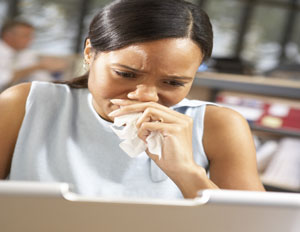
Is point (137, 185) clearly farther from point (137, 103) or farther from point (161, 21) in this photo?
point (161, 21)

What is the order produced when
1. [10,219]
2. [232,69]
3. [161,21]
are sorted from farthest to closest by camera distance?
[232,69], [161,21], [10,219]

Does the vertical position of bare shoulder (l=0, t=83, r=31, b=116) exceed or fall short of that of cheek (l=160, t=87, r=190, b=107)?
it falls short

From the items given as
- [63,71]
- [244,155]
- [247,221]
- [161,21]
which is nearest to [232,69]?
[63,71]

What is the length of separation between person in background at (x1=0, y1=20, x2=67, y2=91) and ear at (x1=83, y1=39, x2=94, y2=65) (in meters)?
2.93

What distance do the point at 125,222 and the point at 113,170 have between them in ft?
2.03

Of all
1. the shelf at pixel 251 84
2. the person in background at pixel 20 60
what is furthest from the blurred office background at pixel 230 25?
the shelf at pixel 251 84

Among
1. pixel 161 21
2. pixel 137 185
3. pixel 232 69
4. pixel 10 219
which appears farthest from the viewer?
pixel 232 69

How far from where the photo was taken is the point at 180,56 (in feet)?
2.86

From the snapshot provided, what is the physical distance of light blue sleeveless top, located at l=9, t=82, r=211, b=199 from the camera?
1008 millimetres

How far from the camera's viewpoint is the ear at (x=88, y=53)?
3.27 feet

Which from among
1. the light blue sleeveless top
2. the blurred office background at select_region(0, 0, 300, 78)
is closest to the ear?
the light blue sleeveless top

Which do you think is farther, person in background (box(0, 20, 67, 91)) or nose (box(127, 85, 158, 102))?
person in background (box(0, 20, 67, 91))

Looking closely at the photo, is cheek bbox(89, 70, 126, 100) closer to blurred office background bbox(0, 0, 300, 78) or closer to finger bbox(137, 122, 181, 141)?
finger bbox(137, 122, 181, 141)

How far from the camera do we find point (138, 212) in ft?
1.36
